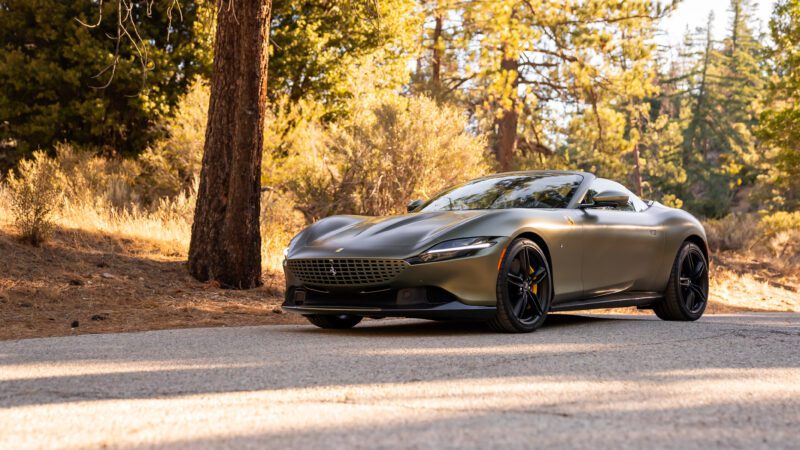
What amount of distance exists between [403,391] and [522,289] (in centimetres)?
285

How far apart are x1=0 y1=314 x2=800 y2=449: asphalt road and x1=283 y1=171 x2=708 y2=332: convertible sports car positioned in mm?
333

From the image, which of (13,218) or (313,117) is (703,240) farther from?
(313,117)


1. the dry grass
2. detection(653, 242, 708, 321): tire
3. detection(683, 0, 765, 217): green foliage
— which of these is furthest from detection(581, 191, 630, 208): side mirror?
detection(683, 0, 765, 217): green foliage

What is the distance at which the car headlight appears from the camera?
7012 millimetres

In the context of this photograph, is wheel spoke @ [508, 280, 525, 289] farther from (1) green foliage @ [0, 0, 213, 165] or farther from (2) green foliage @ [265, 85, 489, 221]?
(1) green foliage @ [0, 0, 213, 165]

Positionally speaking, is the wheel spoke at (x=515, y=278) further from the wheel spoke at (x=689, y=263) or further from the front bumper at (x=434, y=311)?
the wheel spoke at (x=689, y=263)

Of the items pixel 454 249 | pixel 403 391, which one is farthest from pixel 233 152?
pixel 403 391

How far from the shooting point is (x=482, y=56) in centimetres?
2109

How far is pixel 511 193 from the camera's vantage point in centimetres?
842

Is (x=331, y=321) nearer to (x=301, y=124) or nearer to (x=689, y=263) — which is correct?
(x=689, y=263)

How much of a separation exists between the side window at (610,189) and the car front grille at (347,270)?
234 centimetres

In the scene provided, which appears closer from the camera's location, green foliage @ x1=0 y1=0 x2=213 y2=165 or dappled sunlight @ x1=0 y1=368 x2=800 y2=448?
dappled sunlight @ x1=0 y1=368 x2=800 y2=448

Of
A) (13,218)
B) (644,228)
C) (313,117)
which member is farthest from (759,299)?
(13,218)

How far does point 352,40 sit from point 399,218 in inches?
642
